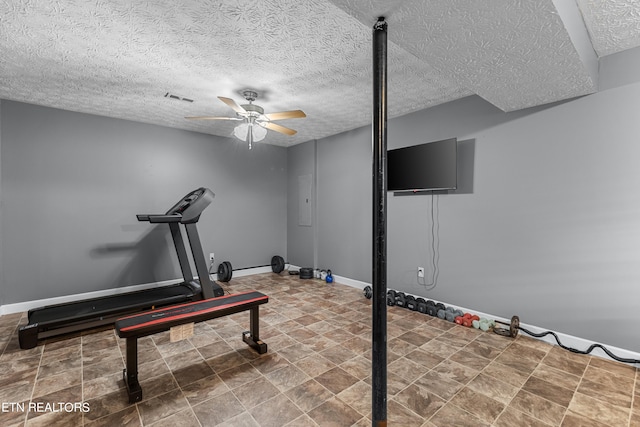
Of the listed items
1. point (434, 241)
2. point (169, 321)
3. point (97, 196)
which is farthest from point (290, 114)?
point (97, 196)

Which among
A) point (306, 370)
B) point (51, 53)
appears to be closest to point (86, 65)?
point (51, 53)

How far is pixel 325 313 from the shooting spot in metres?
3.67

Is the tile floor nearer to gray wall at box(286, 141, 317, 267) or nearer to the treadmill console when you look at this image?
the treadmill console

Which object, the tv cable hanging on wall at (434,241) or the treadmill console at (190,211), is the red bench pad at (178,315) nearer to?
the treadmill console at (190,211)

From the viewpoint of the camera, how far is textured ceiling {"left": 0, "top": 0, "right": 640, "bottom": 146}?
1684 mm

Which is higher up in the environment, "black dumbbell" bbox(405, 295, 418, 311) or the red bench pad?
the red bench pad

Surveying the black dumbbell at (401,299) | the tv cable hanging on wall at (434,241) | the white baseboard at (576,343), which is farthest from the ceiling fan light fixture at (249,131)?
the white baseboard at (576,343)

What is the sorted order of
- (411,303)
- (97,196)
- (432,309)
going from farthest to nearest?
(97,196) < (411,303) < (432,309)

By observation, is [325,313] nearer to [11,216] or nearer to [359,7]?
[359,7]

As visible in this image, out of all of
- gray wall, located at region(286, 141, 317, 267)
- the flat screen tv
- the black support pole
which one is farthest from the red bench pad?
gray wall, located at region(286, 141, 317, 267)

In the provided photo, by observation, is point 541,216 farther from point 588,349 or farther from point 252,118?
point 252,118

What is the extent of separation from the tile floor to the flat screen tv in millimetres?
1725

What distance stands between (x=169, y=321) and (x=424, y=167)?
327 centimetres

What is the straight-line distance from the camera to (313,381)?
87.7 inches
